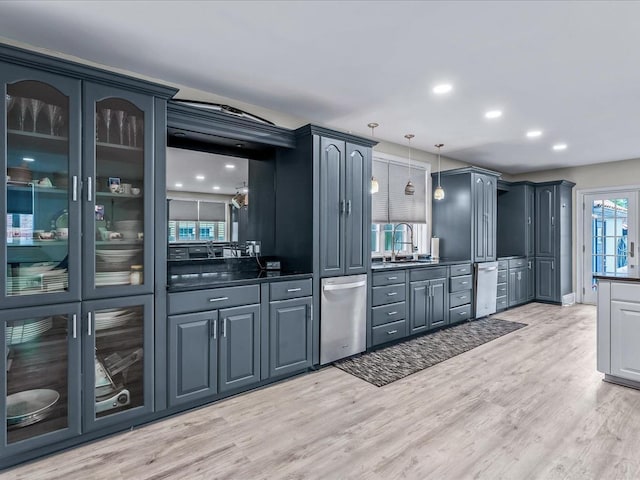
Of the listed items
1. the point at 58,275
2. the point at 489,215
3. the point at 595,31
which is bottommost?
the point at 58,275

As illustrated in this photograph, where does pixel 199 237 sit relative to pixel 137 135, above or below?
below

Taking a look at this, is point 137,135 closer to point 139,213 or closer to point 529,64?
point 139,213

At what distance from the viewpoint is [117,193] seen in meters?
2.38

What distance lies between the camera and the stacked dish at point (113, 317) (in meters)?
2.25

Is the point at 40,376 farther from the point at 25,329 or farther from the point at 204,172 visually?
the point at 204,172

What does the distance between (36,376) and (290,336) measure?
5.76 feet

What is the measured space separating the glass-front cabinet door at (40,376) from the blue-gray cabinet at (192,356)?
557mm

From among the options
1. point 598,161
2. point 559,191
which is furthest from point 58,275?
point 598,161

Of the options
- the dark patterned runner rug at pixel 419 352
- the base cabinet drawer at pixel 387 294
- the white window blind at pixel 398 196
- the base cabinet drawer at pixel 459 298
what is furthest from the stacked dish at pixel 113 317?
the base cabinet drawer at pixel 459 298

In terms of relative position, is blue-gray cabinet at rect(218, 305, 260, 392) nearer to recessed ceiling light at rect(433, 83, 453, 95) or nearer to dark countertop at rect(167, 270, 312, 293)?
dark countertop at rect(167, 270, 312, 293)

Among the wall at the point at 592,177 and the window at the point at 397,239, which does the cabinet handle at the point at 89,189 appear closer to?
the window at the point at 397,239

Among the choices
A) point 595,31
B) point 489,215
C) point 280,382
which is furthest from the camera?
point 489,215

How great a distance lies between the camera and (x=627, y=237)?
6.14 metres

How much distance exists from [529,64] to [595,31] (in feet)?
1.55
